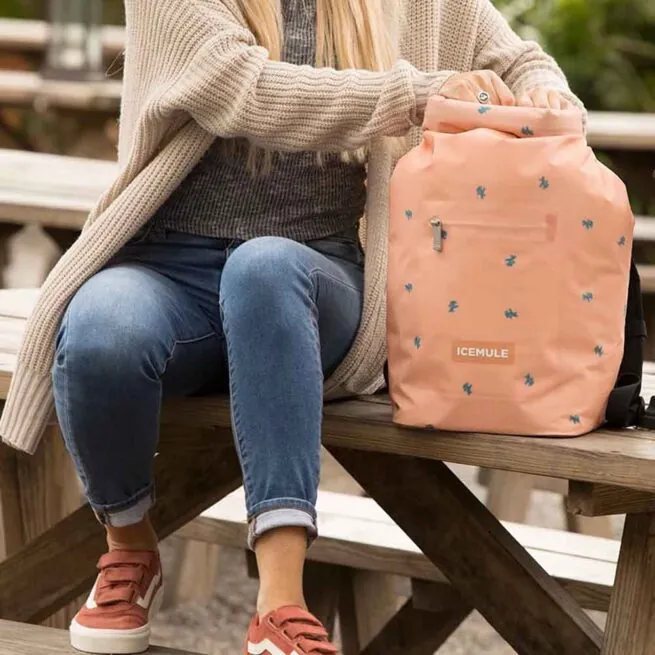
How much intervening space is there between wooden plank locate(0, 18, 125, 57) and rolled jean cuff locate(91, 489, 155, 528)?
20.5 ft

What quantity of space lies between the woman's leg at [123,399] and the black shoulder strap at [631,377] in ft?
1.78

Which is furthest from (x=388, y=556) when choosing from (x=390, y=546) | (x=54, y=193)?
(x=54, y=193)

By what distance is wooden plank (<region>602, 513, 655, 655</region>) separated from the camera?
192 cm

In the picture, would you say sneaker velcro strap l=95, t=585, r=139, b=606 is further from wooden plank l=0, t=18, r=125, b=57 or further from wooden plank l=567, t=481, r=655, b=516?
wooden plank l=0, t=18, r=125, b=57

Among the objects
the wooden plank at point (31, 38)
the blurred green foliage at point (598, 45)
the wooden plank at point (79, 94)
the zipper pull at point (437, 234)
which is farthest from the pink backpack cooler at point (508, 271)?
the blurred green foliage at point (598, 45)

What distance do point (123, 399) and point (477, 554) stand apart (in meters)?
0.67

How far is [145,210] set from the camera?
202cm

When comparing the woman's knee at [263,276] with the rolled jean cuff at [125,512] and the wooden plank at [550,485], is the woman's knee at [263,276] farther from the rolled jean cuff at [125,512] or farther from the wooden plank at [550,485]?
the wooden plank at [550,485]

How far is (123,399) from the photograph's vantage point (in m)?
1.85

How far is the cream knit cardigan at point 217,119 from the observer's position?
1.93 metres

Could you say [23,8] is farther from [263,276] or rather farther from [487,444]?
[487,444]

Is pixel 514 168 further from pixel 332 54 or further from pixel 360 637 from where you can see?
pixel 360 637

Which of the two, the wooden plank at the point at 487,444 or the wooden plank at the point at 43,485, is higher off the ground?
the wooden plank at the point at 487,444

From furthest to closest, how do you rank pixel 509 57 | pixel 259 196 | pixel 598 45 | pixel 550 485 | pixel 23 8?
pixel 23 8
pixel 598 45
pixel 550 485
pixel 509 57
pixel 259 196
